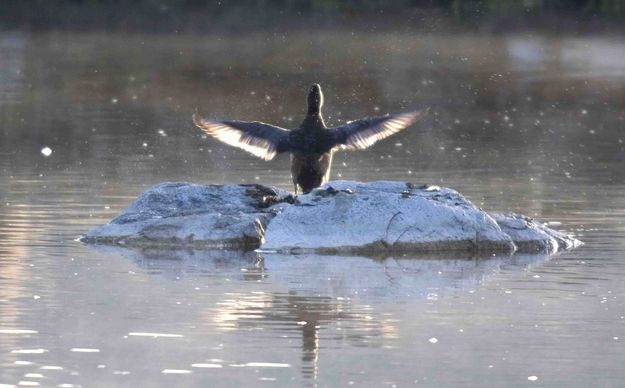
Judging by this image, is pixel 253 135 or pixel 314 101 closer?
pixel 314 101

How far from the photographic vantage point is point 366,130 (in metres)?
14.6

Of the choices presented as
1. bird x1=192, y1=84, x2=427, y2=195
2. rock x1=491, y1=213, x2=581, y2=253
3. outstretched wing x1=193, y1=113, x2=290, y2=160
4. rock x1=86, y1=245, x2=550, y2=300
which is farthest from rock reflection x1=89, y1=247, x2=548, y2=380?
outstretched wing x1=193, y1=113, x2=290, y2=160

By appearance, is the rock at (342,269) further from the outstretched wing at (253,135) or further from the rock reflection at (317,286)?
the outstretched wing at (253,135)

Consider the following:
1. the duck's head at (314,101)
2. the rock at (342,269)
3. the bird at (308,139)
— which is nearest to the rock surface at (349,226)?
the rock at (342,269)

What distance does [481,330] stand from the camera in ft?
32.8

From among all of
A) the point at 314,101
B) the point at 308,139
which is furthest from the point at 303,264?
the point at 314,101

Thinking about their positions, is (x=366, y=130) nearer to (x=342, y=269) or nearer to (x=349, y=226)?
(x=349, y=226)

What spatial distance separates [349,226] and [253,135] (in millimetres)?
1906

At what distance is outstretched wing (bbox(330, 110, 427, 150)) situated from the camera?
14.4 m

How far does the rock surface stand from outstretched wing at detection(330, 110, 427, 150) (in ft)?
3.21

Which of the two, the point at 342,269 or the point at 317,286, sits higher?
the point at 342,269

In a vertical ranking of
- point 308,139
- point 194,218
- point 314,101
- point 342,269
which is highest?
point 314,101

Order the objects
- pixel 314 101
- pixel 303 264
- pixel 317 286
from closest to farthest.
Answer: pixel 317 286 < pixel 303 264 < pixel 314 101

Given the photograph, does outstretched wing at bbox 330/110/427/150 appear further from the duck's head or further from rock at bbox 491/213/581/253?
rock at bbox 491/213/581/253
